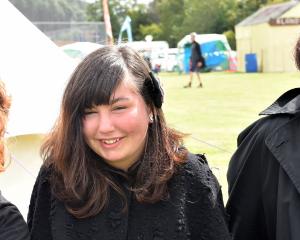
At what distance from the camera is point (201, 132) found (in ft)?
30.2

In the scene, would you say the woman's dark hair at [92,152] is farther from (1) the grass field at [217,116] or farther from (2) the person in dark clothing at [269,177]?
(1) the grass field at [217,116]

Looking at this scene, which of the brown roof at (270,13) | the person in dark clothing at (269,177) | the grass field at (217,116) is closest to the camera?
the person in dark clothing at (269,177)

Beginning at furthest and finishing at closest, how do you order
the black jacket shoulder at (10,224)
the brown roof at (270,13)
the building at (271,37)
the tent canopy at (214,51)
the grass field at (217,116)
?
1. the tent canopy at (214,51)
2. the brown roof at (270,13)
3. the building at (271,37)
4. the grass field at (217,116)
5. the black jacket shoulder at (10,224)

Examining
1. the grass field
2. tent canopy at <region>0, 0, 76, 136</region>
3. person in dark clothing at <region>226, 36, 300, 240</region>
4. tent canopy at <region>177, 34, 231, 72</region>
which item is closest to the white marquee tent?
tent canopy at <region>0, 0, 76, 136</region>

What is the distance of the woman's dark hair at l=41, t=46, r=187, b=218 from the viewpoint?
78.4 inches

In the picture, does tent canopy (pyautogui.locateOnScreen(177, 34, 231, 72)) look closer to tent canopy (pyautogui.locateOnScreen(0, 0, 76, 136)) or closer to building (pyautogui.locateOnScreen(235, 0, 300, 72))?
building (pyautogui.locateOnScreen(235, 0, 300, 72))

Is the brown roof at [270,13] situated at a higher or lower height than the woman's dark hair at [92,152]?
higher

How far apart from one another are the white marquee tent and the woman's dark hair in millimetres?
1179

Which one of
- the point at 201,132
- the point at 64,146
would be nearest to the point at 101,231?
the point at 64,146

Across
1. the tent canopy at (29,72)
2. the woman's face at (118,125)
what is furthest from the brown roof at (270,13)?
the woman's face at (118,125)

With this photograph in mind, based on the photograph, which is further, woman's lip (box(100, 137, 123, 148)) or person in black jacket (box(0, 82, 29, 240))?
woman's lip (box(100, 137, 123, 148))

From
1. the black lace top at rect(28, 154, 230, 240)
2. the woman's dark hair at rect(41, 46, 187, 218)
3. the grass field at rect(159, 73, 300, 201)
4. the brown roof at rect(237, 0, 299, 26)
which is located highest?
the brown roof at rect(237, 0, 299, 26)

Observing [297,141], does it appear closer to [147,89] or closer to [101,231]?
[147,89]

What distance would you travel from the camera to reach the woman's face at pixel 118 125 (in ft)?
6.36
